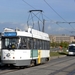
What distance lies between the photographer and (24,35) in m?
21.4

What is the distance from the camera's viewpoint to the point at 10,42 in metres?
20.9

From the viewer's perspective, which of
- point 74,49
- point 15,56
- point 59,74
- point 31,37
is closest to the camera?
point 59,74

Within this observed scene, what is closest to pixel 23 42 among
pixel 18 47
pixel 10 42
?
pixel 18 47

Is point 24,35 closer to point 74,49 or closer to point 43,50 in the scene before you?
point 43,50

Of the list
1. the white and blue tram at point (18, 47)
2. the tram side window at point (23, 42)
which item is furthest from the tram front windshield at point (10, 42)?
the tram side window at point (23, 42)

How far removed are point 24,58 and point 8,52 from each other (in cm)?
143

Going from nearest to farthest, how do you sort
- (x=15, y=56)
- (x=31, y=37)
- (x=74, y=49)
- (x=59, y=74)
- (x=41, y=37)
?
(x=59, y=74)
(x=15, y=56)
(x=31, y=37)
(x=41, y=37)
(x=74, y=49)

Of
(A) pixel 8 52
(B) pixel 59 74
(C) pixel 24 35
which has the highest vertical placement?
(C) pixel 24 35

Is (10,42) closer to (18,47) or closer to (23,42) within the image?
(18,47)

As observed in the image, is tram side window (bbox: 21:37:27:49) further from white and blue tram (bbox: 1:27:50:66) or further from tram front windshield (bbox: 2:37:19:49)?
tram front windshield (bbox: 2:37:19:49)

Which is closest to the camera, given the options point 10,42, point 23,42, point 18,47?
point 18,47

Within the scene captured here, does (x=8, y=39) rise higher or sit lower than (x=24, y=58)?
higher

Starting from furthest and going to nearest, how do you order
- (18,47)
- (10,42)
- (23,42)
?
(23,42), (10,42), (18,47)

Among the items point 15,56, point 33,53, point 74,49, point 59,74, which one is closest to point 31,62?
point 33,53
